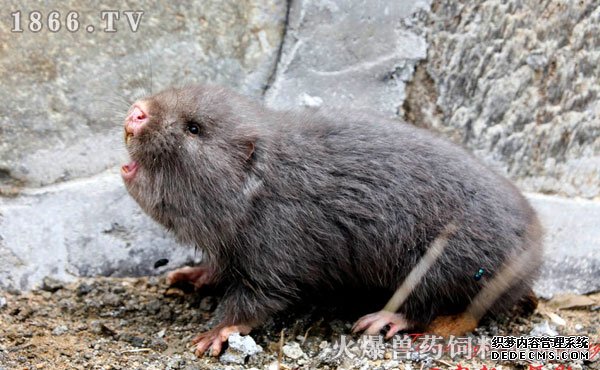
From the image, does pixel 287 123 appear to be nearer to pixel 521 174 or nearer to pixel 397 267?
pixel 397 267

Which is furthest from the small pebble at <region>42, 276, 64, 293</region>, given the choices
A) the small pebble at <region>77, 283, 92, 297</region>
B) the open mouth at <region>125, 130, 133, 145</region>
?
the open mouth at <region>125, 130, 133, 145</region>

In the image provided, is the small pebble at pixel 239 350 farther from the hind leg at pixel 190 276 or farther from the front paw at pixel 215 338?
the hind leg at pixel 190 276

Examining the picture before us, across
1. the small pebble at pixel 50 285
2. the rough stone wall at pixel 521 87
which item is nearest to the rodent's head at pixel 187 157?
the small pebble at pixel 50 285

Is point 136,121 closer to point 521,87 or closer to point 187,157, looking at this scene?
point 187,157

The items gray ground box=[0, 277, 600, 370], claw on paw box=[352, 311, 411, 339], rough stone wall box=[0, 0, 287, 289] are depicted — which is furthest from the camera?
rough stone wall box=[0, 0, 287, 289]

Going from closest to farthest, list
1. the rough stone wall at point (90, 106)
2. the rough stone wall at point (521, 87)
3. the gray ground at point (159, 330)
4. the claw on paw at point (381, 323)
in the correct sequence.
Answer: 1. the gray ground at point (159, 330)
2. the claw on paw at point (381, 323)
3. the rough stone wall at point (90, 106)
4. the rough stone wall at point (521, 87)

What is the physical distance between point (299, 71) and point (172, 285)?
5.10 feet

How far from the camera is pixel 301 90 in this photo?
197 inches

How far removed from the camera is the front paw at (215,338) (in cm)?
410

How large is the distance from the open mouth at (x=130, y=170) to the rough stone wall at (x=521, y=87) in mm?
1872

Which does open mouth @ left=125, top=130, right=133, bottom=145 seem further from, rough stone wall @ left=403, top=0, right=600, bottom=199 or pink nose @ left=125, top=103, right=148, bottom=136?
rough stone wall @ left=403, top=0, right=600, bottom=199

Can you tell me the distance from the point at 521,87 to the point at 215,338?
2423mm

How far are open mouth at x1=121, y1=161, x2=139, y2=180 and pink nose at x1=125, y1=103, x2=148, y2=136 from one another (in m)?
0.19

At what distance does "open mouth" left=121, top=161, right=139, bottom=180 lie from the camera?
414cm
